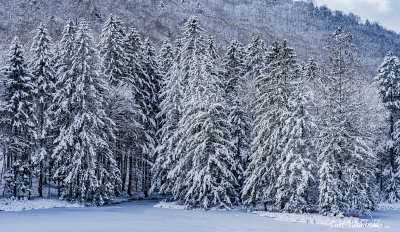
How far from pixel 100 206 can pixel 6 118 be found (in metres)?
10.9

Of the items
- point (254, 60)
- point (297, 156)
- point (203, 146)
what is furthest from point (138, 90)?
point (297, 156)

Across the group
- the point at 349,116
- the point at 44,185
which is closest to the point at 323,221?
the point at 349,116

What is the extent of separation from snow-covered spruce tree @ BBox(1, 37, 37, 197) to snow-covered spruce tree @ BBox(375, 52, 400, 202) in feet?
121

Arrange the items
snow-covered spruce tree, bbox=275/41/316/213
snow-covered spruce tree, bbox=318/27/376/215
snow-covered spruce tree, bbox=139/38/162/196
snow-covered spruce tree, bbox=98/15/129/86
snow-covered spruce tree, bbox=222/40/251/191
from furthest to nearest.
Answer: snow-covered spruce tree, bbox=139/38/162/196
snow-covered spruce tree, bbox=98/15/129/86
snow-covered spruce tree, bbox=222/40/251/191
snow-covered spruce tree, bbox=275/41/316/213
snow-covered spruce tree, bbox=318/27/376/215

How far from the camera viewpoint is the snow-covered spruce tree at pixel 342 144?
27562 millimetres

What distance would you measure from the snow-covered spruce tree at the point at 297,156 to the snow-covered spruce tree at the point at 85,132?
15001 millimetres

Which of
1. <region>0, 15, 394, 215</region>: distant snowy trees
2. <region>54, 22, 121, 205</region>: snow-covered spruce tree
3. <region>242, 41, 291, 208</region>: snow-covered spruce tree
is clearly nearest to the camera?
<region>0, 15, 394, 215</region>: distant snowy trees

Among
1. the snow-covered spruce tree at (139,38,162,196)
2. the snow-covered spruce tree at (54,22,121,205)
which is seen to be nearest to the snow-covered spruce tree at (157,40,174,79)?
the snow-covered spruce tree at (139,38,162,196)

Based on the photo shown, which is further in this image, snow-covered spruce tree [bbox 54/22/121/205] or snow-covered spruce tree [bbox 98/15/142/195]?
snow-covered spruce tree [bbox 98/15/142/195]

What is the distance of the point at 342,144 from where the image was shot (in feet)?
94.2

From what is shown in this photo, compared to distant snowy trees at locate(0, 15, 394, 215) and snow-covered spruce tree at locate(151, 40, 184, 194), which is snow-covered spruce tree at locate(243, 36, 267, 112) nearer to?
distant snowy trees at locate(0, 15, 394, 215)

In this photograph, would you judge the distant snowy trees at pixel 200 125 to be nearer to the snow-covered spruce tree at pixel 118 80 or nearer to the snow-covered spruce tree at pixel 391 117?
the snow-covered spruce tree at pixel 118 80

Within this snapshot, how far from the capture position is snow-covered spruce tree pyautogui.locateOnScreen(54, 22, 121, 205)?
108 ft

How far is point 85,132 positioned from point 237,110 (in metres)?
13.8
